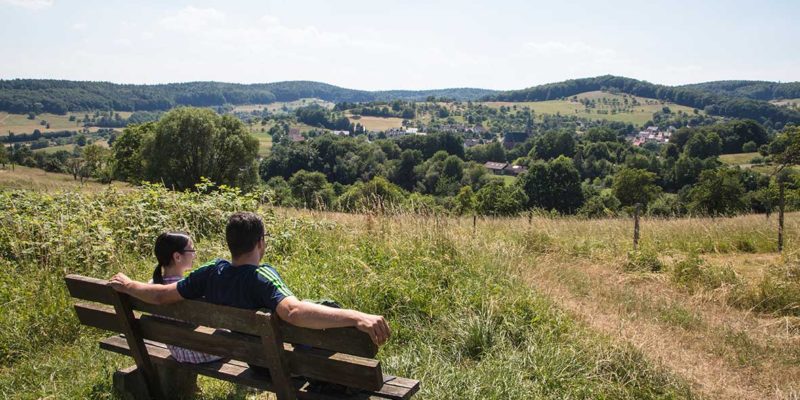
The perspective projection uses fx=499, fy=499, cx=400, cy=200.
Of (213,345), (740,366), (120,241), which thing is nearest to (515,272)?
(740,366)

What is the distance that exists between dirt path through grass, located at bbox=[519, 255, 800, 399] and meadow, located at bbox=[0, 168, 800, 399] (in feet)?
0.09

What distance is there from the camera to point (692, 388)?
174 inches

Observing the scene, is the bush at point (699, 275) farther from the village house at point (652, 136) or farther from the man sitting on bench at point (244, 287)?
the village house at point (652, 136)

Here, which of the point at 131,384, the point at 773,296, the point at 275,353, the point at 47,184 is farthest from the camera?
the point at 47,184

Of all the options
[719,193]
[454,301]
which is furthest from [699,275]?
[719,193]

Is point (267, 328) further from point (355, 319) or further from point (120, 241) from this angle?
point (120, 241)

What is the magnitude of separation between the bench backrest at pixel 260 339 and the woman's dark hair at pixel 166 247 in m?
0.37

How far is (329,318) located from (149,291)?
4.60 feet

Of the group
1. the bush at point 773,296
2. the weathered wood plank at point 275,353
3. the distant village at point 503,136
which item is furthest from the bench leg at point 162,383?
the distant village at point 503,136

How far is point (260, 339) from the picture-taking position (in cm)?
283

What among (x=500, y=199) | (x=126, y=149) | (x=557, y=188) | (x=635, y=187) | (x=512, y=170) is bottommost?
(x=512, y=170)

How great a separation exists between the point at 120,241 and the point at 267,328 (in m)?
5.98

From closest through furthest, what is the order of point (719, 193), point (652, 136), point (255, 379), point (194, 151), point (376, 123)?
point (255, 379) → point (194, 151) → point (719, 193) → point (652, 136) → point (376, 123)

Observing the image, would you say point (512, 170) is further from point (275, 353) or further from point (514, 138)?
point (275, 353)
